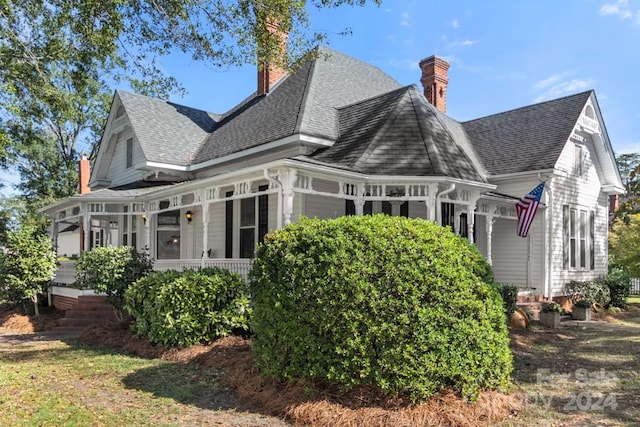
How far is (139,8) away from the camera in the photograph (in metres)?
10.4

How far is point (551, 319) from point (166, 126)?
1477 cm

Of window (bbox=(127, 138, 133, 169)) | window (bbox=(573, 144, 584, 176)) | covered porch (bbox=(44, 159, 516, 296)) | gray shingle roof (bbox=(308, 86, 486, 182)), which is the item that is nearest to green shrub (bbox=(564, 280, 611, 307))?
covered porch (bbox=(44, 159, 516, 296))

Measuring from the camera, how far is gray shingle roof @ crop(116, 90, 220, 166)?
16984 millimetres

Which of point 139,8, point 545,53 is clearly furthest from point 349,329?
point 545,53

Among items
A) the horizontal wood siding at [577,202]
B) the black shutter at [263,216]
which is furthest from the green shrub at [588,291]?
the black shutter at [263,216]

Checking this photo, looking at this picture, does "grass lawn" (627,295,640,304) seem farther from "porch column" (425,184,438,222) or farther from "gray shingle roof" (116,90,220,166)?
"gray shingle roof" (116,90,220,166)

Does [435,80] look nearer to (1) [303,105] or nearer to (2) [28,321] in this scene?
(1) [303,105]

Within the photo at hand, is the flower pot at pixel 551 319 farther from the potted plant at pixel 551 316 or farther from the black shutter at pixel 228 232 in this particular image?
the black shutter at pixel 228 232

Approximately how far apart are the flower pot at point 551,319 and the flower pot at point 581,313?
2.53m

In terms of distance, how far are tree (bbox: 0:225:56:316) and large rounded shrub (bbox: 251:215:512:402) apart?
1148 cm

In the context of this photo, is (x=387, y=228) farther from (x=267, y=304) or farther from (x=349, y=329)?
(x=267, y=304)

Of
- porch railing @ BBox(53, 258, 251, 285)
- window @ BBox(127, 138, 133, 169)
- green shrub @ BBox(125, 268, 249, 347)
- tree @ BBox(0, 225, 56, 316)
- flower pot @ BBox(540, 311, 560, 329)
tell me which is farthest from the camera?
window @ BBox(127, 138, 133, 169)

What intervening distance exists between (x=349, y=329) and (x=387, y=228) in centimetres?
130

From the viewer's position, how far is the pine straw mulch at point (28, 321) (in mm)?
13000
